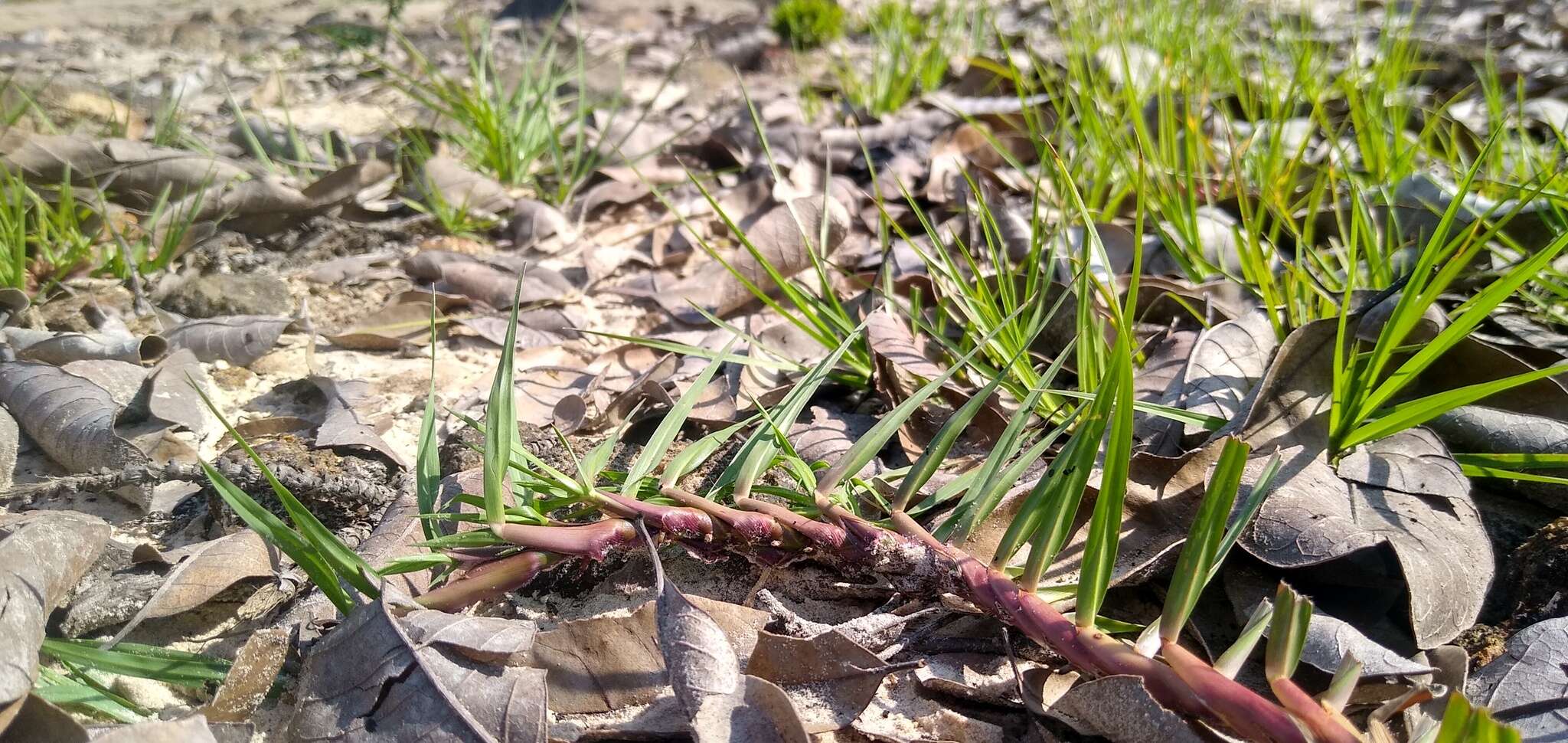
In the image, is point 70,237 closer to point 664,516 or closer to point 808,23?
point 664,516

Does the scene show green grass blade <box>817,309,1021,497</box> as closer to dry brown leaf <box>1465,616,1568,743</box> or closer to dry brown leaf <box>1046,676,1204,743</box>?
dry brown leaf <box>1046,676,1204,743</box>

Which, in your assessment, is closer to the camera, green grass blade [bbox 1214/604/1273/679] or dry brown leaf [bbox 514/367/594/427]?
green grass blade [bbox 1214/604/1273/679]

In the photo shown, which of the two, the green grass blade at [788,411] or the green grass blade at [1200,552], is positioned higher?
the green grass blade at [1200,552]

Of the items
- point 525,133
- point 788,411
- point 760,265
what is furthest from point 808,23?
point 788,411

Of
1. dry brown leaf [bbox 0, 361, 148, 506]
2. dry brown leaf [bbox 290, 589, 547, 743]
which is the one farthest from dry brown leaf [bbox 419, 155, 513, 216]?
dry brown leaf [bbox 290, 589, 547, 743]

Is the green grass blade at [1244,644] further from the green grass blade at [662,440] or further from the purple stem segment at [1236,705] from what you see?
the green grass blade at [662,440]

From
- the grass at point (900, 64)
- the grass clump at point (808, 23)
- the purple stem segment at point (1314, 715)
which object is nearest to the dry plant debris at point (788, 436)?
the purple stem segment at point (1314, 715)

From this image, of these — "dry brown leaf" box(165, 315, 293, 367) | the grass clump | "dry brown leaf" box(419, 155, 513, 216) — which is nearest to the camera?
"dry brown leaf" box(165, 315, 293, 367)

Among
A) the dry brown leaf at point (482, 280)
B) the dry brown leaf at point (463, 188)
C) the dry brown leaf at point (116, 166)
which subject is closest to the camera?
the dry brown leaf at point (482, 280)
